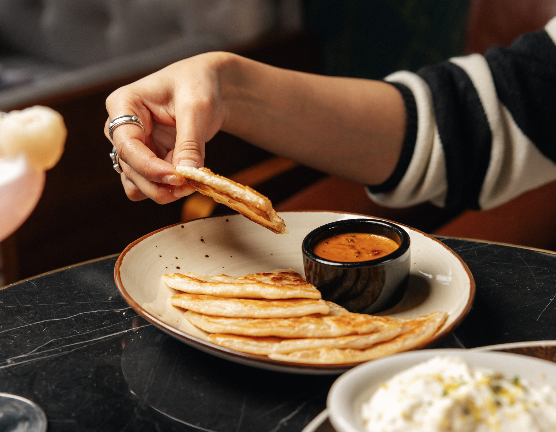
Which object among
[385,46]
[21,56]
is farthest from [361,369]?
[21,56]

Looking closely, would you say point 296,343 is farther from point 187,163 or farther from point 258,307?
point 187,163

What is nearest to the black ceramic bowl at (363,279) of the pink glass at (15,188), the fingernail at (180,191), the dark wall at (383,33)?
the fingernail at (180,191)

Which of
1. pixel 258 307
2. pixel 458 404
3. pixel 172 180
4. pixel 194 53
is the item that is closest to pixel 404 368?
pixel 458 404

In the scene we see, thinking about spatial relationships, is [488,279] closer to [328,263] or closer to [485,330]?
[485,330]

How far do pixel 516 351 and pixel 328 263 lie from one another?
48cm

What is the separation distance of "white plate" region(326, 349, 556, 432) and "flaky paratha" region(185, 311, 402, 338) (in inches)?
11.7

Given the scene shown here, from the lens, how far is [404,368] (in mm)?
745

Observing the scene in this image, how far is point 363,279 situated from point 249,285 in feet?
0.81

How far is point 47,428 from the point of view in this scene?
0.95 m

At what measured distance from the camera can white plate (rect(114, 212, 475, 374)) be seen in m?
1.16

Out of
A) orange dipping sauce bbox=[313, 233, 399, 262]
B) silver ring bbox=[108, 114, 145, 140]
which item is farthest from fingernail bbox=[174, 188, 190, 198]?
orange dipping sauce bbox=[313, 233, 399, 262]

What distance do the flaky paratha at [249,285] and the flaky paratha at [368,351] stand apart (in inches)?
7.5

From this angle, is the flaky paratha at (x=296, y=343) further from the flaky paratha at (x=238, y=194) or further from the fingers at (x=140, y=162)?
the fingers at (x=140, y=162)

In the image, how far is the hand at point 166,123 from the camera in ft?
4.62
